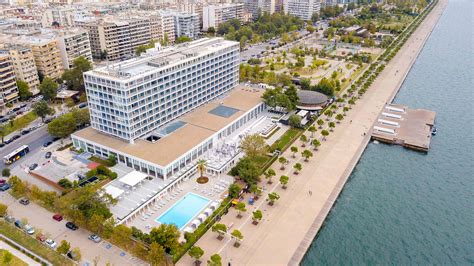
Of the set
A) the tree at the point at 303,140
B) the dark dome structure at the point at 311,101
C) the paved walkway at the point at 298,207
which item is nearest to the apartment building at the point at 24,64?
the dark dome structure at the point at 311,101

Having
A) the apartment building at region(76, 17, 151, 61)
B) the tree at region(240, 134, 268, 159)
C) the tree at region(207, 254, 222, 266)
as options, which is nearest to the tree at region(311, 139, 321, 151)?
the tree at region(240, 134, 268, 159)

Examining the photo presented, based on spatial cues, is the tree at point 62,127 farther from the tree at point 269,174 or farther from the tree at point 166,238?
the tree at point 269,174

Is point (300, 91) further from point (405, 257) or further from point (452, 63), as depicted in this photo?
point (452, 63)

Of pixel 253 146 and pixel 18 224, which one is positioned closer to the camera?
pixel 18 224

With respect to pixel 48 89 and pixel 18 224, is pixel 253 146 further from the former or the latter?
pixel 48 89

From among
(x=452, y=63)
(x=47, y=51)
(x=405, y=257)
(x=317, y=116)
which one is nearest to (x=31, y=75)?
(x=47, y=51)

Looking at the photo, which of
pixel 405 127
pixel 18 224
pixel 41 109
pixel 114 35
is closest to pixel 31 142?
pixel 41 109

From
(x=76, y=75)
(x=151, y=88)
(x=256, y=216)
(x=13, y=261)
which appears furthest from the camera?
(x=76, y=75)
